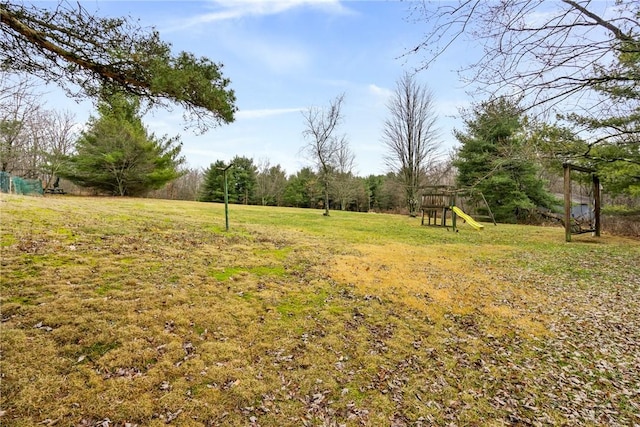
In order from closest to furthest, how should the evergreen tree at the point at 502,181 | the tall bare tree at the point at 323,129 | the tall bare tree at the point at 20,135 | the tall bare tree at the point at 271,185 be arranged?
the tall bare tree at the point at 20,135 → the evergreen tree at the point at 502,181 → the tall bare tree at the point at 323,129 → the tall bare tree at the point at 271,185

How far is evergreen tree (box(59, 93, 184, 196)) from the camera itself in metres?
19.6

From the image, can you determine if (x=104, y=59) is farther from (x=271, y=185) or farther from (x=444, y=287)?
(x=271, y=185)

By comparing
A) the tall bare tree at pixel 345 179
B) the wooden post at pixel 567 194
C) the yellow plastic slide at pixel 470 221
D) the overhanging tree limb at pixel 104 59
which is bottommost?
the yellow plastic slide at pixel 470 221

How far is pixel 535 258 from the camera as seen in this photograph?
7320 millimetres

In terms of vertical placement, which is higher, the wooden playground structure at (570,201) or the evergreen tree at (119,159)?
the evergreen tree at (119,159)

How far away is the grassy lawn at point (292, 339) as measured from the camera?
2.22 meters

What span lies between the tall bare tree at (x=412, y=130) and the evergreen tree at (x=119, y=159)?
55.5 feet

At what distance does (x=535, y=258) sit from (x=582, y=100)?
5.42 metres

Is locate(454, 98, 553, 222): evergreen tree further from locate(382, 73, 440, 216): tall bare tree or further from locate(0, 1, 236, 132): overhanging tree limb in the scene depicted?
locate(0, 1, 236, 132): overhanging tree limb

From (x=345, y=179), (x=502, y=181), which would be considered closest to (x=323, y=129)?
(x=502, y=181)

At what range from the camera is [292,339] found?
318 cm

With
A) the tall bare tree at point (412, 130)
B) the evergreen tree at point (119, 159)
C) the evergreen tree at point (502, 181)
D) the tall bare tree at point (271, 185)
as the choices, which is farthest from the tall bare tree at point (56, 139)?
the evergreen tree at point (502, 181)

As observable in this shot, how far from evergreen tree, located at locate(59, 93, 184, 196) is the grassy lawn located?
16346 mm

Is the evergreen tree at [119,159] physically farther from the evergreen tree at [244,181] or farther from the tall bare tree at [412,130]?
the tall bare tree at [412,130]
